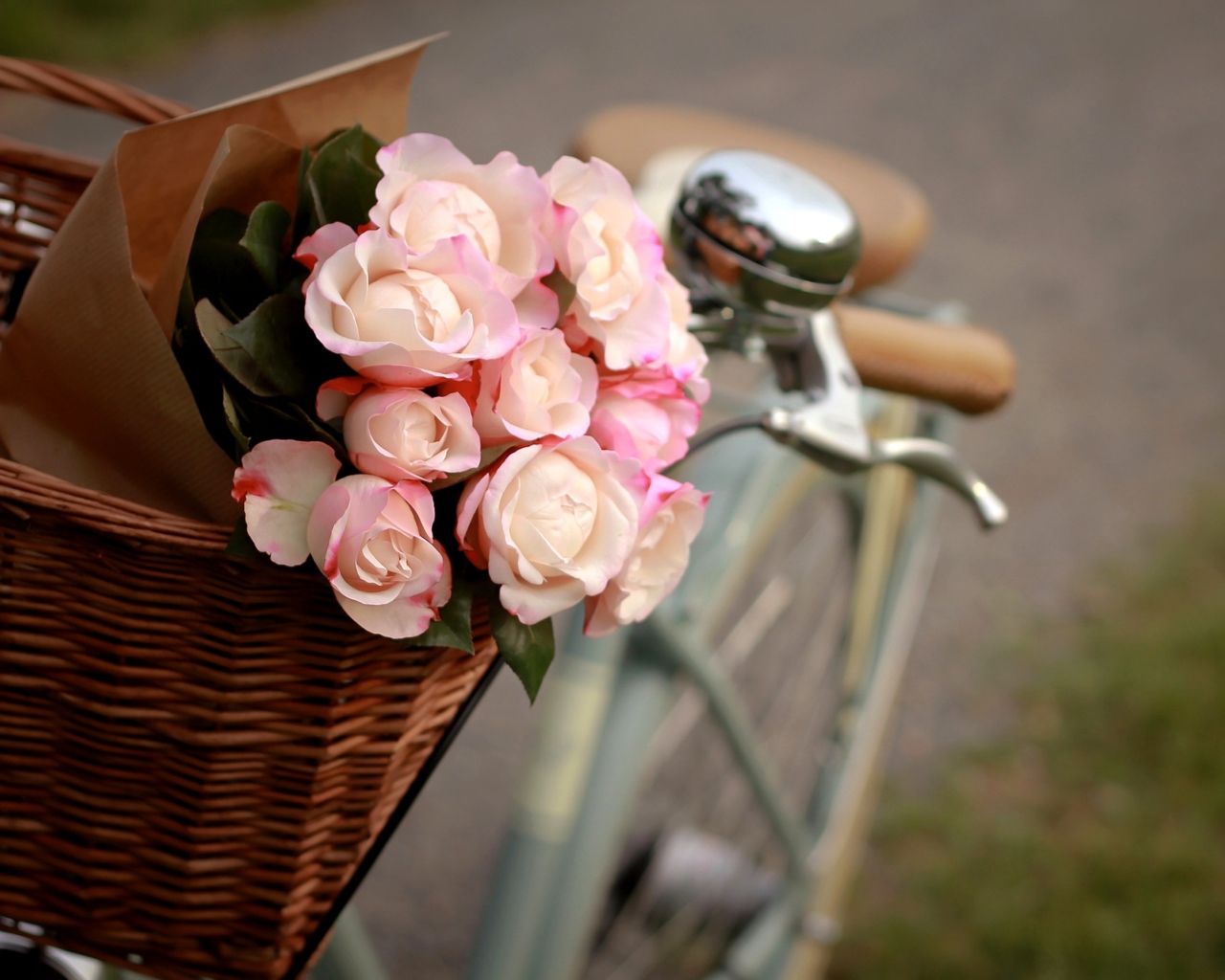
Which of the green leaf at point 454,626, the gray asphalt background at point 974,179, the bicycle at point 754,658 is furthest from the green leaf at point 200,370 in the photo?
the gray asphalt background at point 974,179

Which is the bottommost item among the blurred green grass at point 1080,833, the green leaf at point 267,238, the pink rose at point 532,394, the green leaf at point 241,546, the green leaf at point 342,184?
the blurred green grass at point 1080,833

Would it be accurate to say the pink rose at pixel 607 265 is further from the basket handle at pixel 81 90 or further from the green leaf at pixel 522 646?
the basket handle at pixel 81 90

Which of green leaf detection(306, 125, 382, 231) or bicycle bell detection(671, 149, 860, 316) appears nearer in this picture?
green leaf detection(306, 125, 382, 231)

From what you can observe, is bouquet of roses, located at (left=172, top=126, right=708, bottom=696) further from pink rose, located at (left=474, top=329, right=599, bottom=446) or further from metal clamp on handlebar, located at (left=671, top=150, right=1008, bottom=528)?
metal clamp on handlebar, located at (left=671, top=150, right=1008, bottom=528)

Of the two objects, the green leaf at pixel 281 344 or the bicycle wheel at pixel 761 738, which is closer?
the green leaf at pixel 281 344

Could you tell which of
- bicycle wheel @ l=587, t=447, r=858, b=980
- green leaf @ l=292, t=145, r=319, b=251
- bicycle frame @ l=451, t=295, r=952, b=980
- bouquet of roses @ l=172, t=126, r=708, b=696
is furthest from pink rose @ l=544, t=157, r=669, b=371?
bicycle wheel @ l=587, t=447, r=858, b=980

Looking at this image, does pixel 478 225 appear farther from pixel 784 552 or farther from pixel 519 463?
pixel 784 552

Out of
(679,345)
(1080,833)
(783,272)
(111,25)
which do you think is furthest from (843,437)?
(111,25)

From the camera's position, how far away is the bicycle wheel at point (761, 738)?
137 cm

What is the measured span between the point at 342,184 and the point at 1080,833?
6.19 ft

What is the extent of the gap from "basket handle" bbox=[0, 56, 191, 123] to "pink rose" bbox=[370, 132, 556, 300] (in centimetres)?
21

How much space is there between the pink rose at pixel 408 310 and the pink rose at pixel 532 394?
0.04ft

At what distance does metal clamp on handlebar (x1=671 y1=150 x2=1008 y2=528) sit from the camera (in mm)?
709

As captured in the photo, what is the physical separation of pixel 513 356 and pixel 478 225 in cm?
6
